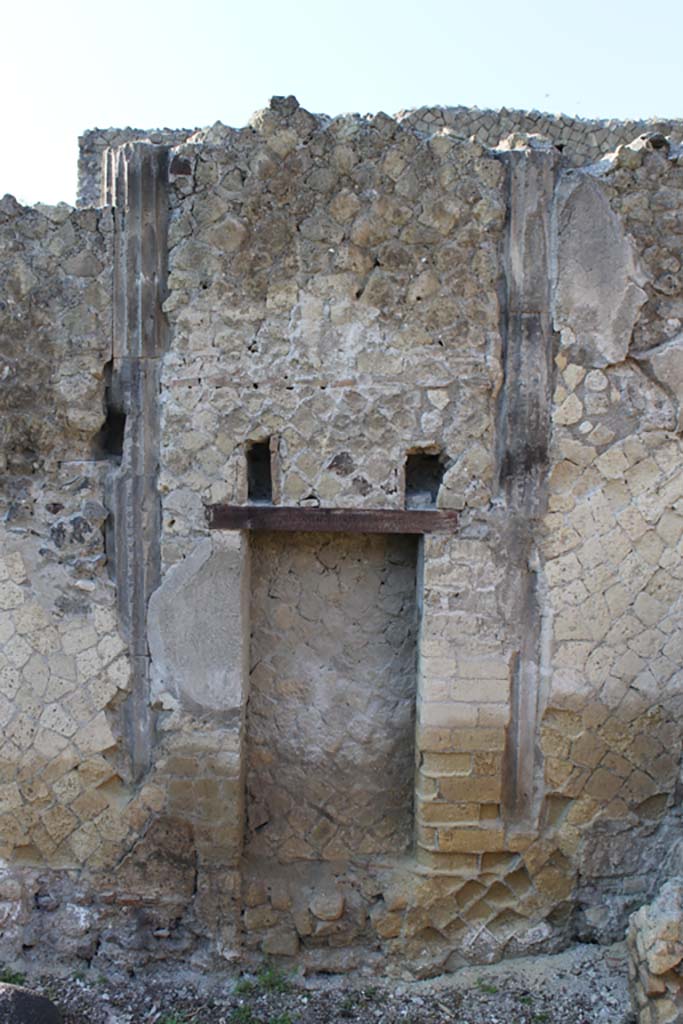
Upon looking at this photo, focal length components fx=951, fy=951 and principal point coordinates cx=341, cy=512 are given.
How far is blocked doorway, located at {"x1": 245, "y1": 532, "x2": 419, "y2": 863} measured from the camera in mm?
4414

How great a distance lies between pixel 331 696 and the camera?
14.6 feet

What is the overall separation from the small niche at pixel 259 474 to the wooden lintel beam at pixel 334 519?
98mm

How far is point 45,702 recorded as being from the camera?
4281 mm

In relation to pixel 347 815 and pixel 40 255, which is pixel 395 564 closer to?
pixel 347 815

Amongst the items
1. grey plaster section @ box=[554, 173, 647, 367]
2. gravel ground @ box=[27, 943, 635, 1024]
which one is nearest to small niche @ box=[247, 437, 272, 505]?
grey plaster section @ box=[554, 173, 647, 367]

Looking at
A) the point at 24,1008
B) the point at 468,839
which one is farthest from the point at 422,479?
the point at 24,1008

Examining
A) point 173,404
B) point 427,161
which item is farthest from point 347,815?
point 427,161

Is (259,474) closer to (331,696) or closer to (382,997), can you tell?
(331,696)

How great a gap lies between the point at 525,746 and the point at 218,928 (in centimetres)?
160

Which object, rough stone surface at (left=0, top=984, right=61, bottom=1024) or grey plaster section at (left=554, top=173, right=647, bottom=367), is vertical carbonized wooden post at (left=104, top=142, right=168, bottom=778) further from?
grey plaster section at (left=554, top=173, right=647, bottom=367)

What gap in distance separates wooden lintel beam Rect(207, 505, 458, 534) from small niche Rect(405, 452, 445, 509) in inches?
2.9

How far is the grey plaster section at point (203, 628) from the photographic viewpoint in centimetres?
419

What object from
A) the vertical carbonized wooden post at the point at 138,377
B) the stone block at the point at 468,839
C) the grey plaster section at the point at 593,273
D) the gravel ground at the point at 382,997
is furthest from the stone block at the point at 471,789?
the grey plaster section at the point at 593,273

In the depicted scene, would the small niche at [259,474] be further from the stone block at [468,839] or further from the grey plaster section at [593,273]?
the stone block at [468,839]
